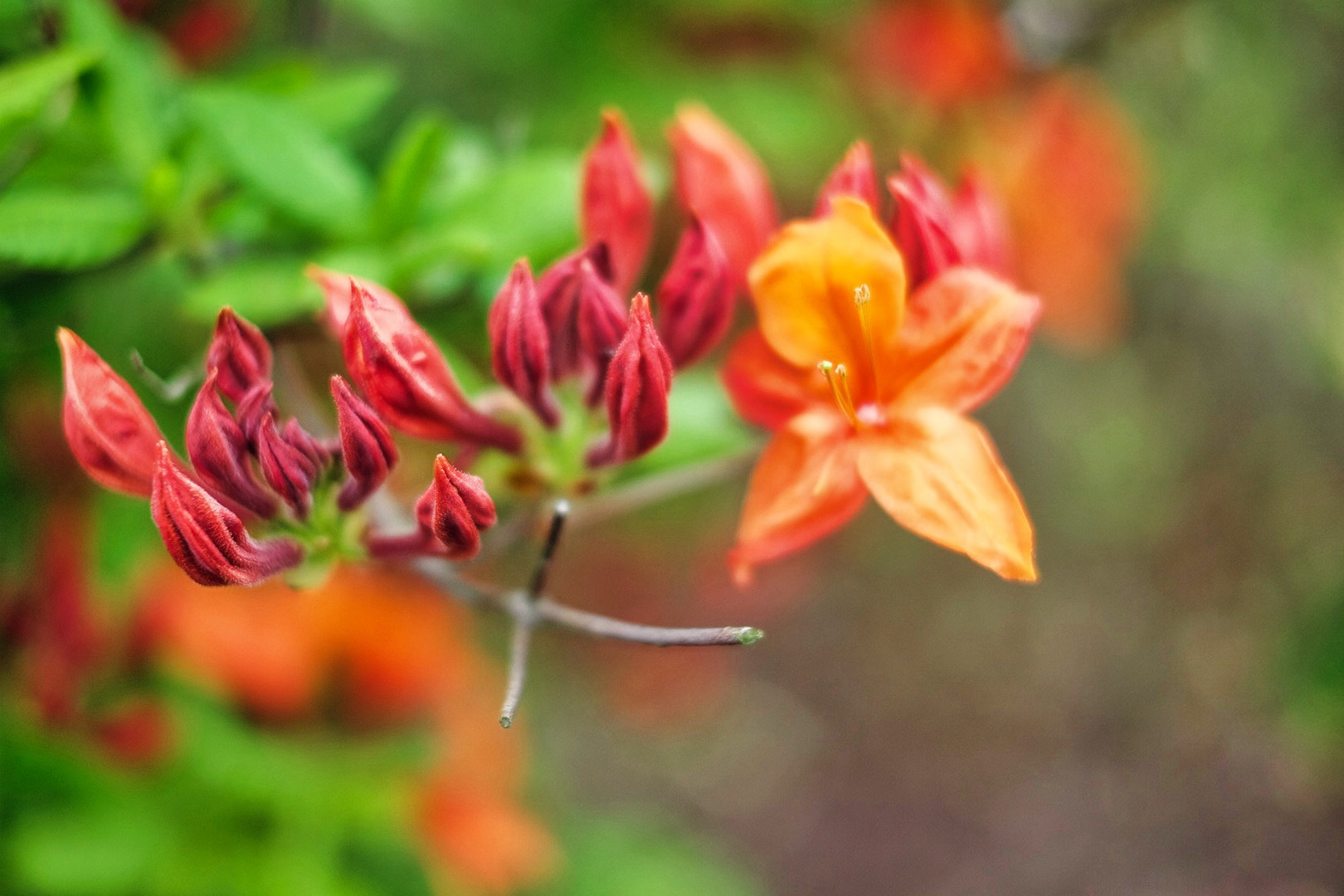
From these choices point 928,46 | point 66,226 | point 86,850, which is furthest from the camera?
point 928,46

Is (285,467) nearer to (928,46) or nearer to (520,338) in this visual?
(520,338)

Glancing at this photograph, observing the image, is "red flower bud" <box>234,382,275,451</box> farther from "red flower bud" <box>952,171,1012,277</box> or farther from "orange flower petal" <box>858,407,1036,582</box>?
"red flower bud" <box>952,171,1012,277</box>

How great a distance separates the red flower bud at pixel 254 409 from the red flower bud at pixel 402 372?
80 millimetres

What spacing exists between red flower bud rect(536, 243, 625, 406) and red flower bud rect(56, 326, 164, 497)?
1.32ft

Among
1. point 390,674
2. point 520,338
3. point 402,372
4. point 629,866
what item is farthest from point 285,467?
point 629,866

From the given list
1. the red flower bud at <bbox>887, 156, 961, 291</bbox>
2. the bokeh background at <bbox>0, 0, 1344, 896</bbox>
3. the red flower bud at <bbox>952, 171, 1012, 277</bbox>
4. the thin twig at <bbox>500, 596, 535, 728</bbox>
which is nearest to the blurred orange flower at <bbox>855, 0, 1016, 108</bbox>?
the bokeh background at <bbox>0, 0, 1344, 896</bbox>

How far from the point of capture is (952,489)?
1021 millimetres

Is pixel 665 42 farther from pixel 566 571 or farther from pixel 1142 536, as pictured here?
pixel 1142 536

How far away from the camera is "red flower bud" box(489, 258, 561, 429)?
1.03 meters

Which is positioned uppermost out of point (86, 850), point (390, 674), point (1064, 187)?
point (1064, 187)

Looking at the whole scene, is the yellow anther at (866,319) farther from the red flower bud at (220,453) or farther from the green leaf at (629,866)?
the green leaf at (629,866)

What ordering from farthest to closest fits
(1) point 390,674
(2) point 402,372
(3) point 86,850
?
(1) point 390,674 → (3) point 86,850 → (2) point 402,372

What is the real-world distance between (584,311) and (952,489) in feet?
1.36

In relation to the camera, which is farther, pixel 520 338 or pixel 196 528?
pixel 520 338
